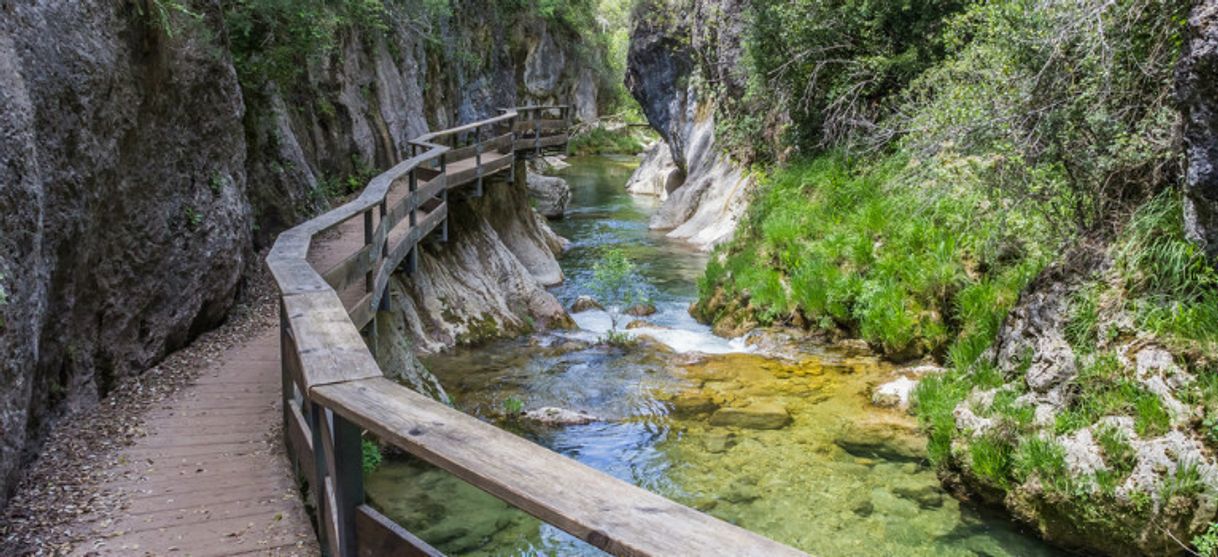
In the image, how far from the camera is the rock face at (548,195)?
25828mm

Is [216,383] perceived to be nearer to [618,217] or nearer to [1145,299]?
[1145,299]

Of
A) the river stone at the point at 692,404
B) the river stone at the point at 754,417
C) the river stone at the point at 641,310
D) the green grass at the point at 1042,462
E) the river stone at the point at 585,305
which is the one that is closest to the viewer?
the green grass at the point at 1042,462

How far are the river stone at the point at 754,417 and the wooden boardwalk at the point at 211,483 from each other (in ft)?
14.6

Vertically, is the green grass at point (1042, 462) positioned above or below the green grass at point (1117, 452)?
below

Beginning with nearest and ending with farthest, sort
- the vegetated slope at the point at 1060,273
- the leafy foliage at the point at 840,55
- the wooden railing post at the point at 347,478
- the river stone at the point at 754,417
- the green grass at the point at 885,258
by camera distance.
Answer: the wooden railing post at the point at 347,478
the vegetated slope at the point at 1060,273
the river stone at the point at 754,417
the green grass at the point at 885,258
the leafy foliage at the point at 840,55

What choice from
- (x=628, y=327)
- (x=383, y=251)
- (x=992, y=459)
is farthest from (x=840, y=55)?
(x=992, y=459)

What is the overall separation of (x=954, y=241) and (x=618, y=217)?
16.6 meters

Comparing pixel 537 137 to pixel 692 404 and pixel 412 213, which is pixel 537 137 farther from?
pixel 692 404

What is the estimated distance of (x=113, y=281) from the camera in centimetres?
639

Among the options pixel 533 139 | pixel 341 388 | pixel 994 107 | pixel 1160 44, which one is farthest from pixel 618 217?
pixel 341 388

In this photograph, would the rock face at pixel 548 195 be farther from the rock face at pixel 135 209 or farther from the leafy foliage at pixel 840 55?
the rock face at pixel 135 209

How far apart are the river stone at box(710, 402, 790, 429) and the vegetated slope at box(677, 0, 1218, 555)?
4.56ft

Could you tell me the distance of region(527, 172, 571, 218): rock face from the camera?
25.8m

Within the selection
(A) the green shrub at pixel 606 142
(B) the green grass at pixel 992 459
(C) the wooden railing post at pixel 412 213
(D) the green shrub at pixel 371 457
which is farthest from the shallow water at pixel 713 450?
(A) the green shrub at pixel 606 142
